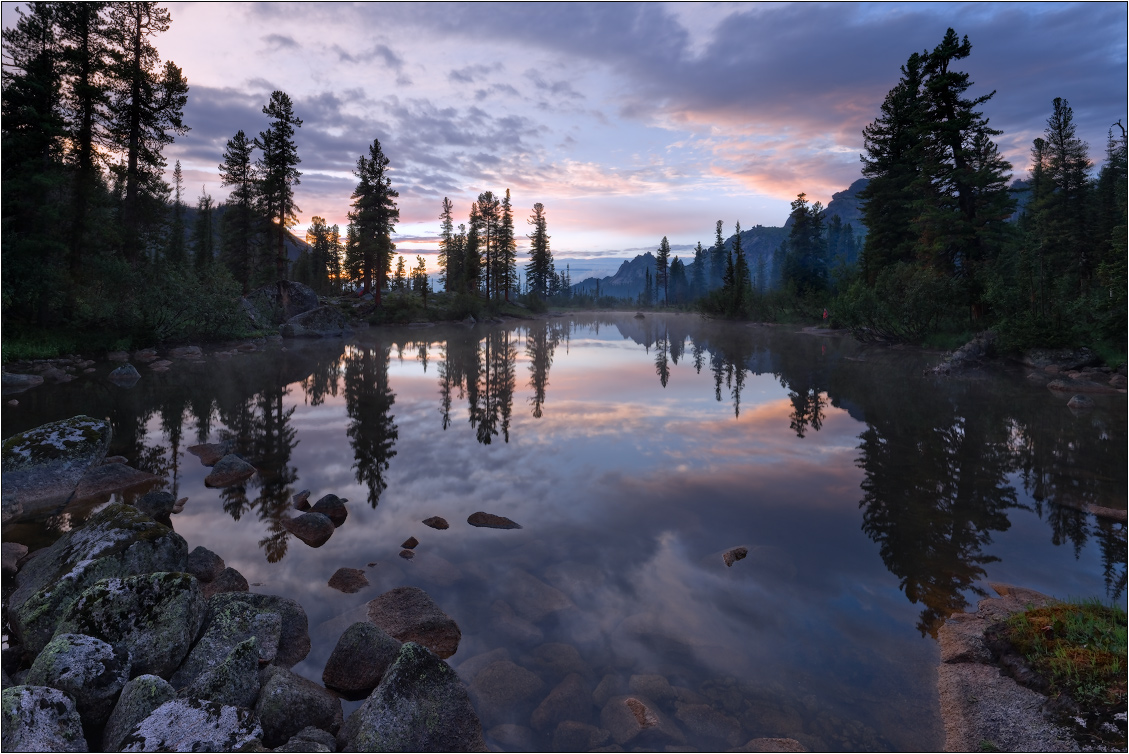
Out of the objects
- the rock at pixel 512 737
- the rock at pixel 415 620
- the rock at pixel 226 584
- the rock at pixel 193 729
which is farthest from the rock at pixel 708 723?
the rock at pixel 226 584

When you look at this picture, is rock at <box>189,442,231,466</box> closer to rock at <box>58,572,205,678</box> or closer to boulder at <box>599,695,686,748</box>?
rock at <box>58,572,205,678</box>

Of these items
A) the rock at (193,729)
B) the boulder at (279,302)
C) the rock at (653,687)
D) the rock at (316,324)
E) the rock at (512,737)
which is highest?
the boulder at (279,302)

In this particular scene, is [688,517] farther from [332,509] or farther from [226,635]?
[226,635]

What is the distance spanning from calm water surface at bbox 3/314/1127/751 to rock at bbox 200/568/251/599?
0.87ft

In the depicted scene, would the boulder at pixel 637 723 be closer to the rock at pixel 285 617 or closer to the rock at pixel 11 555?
the rock at pixel 285 617

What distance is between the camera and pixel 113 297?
28.2m

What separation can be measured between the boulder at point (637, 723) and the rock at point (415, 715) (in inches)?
43.7

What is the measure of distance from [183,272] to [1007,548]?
39.4 metres

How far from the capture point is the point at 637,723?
471cm

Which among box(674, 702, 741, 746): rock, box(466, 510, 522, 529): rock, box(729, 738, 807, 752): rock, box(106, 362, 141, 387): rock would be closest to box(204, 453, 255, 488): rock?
box(466, 510, 522, 529): rock

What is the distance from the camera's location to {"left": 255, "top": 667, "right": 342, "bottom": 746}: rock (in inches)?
170

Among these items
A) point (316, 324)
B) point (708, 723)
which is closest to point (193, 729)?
point (708, 723)

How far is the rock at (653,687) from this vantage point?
5019 millimetres

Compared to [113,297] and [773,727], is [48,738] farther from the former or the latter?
[113,297]
